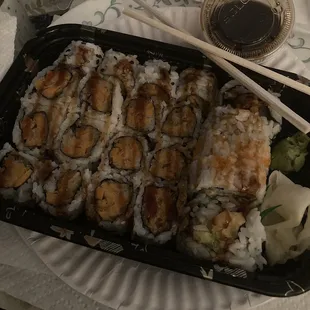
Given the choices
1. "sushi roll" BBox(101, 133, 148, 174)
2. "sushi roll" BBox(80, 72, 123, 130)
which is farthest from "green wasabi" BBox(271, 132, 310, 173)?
"sushi roll" BBox(80, 72, 123, 130)

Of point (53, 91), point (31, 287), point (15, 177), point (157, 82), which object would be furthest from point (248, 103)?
point (31, 287)

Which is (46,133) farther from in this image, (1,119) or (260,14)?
(260,14)

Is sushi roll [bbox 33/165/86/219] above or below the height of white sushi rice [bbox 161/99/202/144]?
below

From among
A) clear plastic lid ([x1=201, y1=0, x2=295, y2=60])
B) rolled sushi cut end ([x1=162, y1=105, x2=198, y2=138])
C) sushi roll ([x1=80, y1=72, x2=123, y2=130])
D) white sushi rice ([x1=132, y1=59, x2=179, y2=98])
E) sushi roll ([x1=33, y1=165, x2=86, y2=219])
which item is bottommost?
sushi roll ([x1=33, y1=165, x2=86, y2=219])

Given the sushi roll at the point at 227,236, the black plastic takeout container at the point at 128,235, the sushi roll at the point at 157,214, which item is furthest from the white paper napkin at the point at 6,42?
the sushi roll at the point at 227,236

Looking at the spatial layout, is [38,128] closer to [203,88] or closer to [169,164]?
[169,164]

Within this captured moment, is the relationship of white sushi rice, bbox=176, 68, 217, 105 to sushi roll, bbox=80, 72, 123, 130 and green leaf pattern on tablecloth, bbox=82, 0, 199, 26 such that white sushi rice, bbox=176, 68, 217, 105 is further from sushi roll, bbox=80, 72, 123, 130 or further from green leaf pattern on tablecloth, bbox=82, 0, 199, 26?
green leaf pattern on tablecloth, bbox=82, 0, 199, 26
